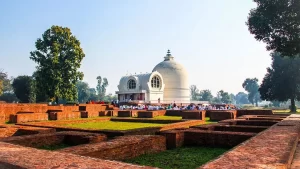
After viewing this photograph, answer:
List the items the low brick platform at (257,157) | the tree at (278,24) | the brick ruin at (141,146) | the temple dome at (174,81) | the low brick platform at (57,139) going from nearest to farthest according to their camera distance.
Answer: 1. the low brick platform at (257,157)
2. the brick ruin at (141,146)
3. the low brick platform at (57,139)
4. the tree at (278,24)
5. the temple dome at (174,81)

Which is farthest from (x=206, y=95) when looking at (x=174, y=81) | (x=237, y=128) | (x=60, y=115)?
(x=237, y=128)

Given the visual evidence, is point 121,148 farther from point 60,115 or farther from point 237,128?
point 60,115

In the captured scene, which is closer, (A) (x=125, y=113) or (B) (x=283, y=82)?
(A) (x=125, y=113)

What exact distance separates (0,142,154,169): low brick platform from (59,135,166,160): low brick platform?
2.39 feet

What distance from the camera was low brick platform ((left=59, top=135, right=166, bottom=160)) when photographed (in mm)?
4949

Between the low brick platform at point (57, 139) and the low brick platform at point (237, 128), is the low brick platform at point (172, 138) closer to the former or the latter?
the low brick platform at point (57, 139)

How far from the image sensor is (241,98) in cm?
16550

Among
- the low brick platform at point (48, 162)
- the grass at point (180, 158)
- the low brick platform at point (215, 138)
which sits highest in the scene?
the low brick platform at point (48, 162)

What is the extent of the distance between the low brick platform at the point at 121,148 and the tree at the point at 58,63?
22.5 meters

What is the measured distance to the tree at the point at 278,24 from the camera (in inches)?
553

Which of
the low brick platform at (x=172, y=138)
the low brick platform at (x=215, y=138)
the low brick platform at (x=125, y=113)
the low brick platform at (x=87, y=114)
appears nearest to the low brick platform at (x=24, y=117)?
the low brick platform at (x=87, y=114)

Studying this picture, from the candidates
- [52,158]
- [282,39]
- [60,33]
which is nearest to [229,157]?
[52,158]

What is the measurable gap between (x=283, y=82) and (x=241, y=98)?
137275mm

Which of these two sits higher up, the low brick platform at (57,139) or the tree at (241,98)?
the tree at (241,98)
